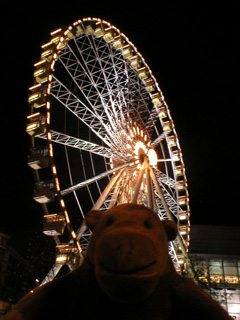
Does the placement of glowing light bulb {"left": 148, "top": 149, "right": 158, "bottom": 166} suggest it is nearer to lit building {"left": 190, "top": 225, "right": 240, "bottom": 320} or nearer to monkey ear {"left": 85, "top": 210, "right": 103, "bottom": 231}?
monkey ear {"left": 85, "top": 210, "right": 103, "bottom": 231}

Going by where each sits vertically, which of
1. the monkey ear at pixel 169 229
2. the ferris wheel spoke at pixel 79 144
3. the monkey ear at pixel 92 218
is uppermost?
the ferris wheel spoke at pixel 79 144

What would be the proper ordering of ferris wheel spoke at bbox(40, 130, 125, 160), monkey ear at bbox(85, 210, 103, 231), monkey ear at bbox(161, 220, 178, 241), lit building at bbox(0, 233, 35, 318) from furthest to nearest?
1. lit building at bbox(0, 233, 35, 318)
2. ferris wheel spoke at bbox(40, 130, 125, 160)
3. monkey ear at bbox(85, 210, 103, 231)
4. monkey ear at bbox(161, 220, 178, 241)

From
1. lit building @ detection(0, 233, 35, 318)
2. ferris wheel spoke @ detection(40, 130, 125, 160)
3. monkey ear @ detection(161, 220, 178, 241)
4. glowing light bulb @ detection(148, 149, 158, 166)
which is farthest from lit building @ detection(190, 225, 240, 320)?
monkey ear @ detection(161, 220, 178, 241)

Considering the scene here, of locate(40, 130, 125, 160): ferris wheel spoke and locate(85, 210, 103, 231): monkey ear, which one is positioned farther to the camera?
locate(40, 130, 125, 160): ferris wheel spoke

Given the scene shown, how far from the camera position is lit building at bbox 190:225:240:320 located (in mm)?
27016

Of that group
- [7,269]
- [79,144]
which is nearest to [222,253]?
[7,269]

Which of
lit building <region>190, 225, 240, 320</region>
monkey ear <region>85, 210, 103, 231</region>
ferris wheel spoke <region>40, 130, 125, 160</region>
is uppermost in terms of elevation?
ferris wheel spoke <region>40, 130, 125, 160</region>

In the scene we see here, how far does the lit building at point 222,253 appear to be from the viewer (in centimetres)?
2702

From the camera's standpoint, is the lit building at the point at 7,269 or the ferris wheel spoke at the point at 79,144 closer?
the ferris wheel spoke at the point at 79,144

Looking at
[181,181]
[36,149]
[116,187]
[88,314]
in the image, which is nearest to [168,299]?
[88,314]

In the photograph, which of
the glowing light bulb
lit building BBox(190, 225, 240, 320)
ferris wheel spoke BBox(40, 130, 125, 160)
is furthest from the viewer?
lit building BBox(190, 225, 240, 320)

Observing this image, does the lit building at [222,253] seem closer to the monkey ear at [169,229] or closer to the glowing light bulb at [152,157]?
the glowing light bulb at [152,157]

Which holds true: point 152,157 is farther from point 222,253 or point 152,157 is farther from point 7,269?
point 7,269

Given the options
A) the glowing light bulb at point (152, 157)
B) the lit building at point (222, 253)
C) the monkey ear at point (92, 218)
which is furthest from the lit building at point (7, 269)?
the monkey ear at point (92, 218)
